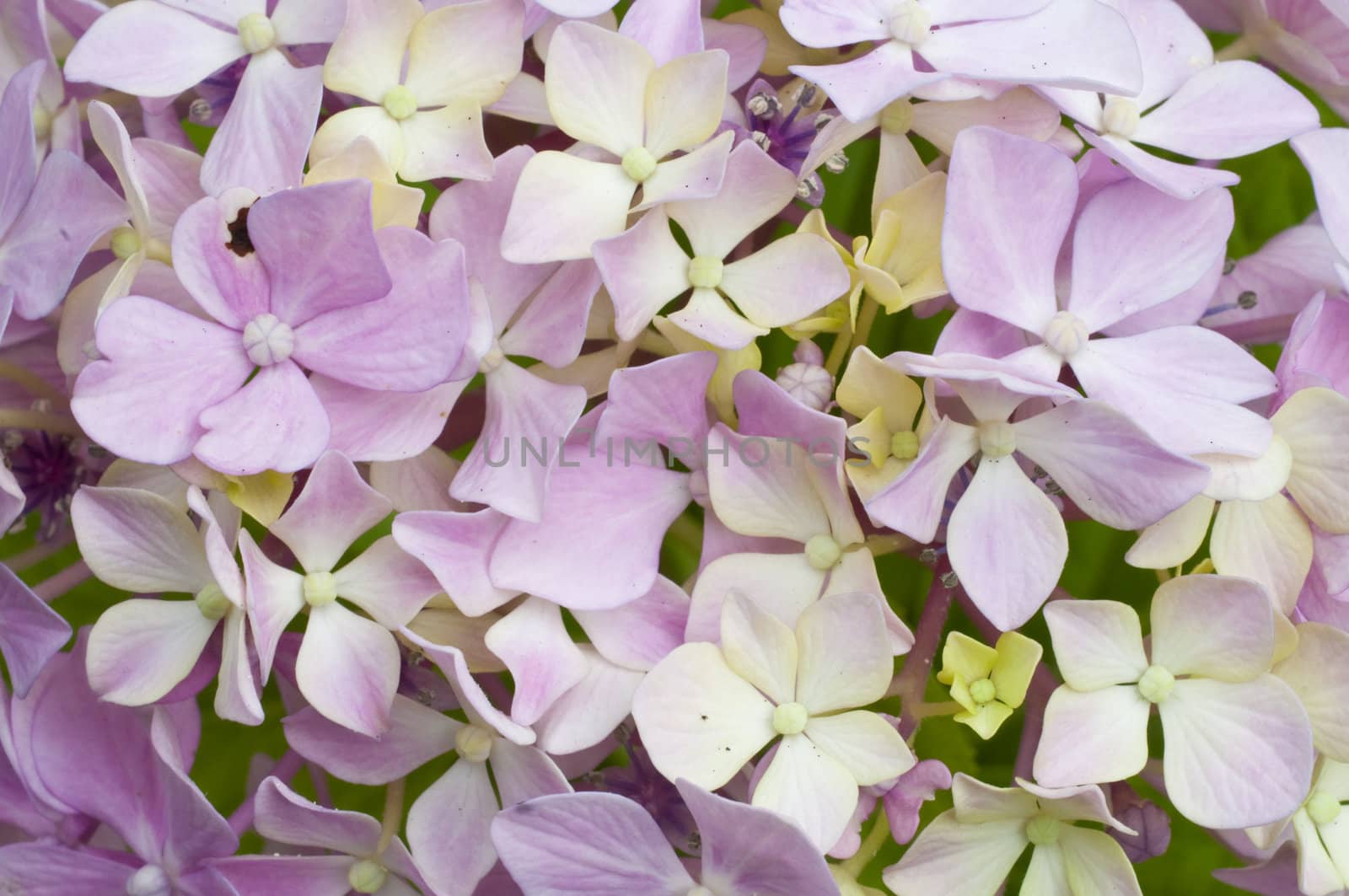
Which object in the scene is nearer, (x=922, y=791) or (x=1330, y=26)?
(x=922, y=791)

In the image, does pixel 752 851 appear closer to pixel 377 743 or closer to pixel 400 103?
pixel 377 743

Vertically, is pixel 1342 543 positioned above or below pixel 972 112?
below

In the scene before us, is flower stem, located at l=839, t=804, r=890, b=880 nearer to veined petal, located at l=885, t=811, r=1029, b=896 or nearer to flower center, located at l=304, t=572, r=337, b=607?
veined petal, located at l=885, t=811, r=1029, b=896

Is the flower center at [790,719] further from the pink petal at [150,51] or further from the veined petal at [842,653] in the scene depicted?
the pink petal at [150,51]

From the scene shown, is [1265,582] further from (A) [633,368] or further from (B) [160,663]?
→ (B) [160,663]

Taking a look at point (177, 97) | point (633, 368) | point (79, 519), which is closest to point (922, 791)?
point (633, 368)

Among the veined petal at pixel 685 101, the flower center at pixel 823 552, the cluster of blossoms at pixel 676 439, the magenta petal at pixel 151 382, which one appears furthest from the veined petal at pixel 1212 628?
the magenta petal at pixel 151 382

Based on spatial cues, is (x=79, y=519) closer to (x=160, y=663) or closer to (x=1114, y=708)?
(x=160, y=663)
